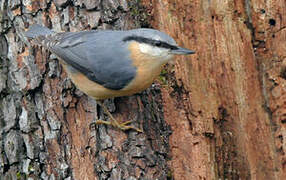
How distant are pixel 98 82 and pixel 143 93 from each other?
0.40m

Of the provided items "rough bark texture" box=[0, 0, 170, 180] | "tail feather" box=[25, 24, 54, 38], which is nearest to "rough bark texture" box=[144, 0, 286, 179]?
"rough bark texture" box=[0, 0, 170, 180]

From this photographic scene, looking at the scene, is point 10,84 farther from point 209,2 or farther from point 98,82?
point 209,2

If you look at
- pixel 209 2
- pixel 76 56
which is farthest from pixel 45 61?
pixel 209 2

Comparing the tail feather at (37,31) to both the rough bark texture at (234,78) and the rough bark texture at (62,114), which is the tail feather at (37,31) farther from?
the rough bark texture at (234,78)

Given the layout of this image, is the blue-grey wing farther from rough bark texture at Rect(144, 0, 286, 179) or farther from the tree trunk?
rough bark texture at Rect(144, 0, 286, 179)

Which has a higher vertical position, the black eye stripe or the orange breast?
the black eye stripe

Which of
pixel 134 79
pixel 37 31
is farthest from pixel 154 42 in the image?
pixel 37 31

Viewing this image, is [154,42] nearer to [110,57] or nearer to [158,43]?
[158,43]

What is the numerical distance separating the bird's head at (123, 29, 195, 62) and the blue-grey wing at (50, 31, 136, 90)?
139mm

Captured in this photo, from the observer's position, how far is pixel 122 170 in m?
3.21

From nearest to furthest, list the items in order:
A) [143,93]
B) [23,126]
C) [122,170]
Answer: [122,170] < [23,126] < [143,93]

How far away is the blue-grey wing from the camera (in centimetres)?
344

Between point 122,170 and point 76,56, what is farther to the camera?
point 76,56

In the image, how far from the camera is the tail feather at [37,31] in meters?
3.59
